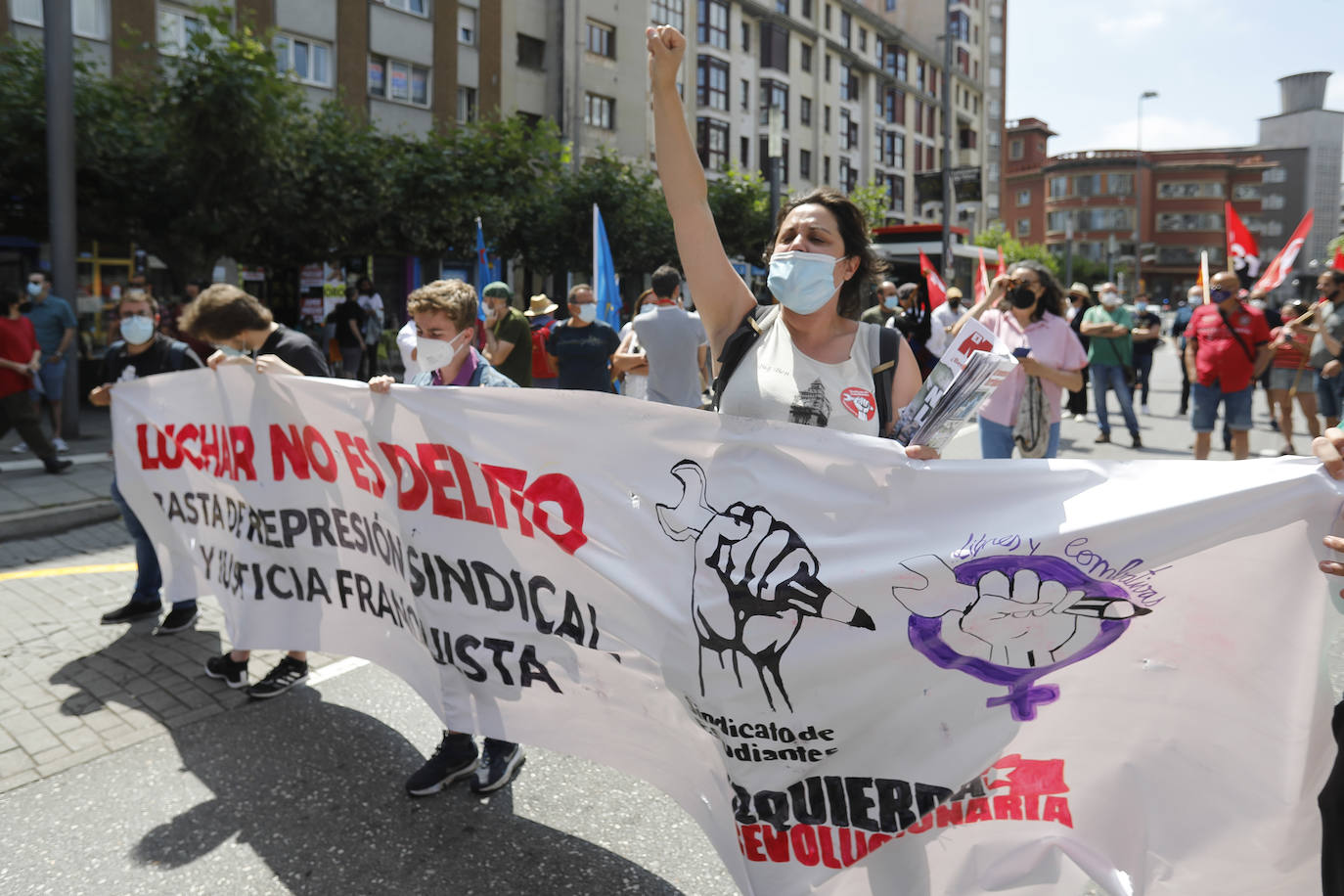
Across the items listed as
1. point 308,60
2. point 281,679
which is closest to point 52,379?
point 281,679

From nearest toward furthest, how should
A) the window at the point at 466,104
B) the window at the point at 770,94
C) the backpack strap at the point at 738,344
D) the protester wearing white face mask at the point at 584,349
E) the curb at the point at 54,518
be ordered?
the backpack strap at the point at 738,344
the curb at the point at 54,518
the protester wearing white face mask at the point at 584,349
the window at the point at 466,104
the window at the point at 770,94

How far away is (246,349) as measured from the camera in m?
4.54

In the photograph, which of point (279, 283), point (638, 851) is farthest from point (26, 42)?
point (638, 851)

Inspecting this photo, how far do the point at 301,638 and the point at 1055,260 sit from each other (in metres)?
81.4

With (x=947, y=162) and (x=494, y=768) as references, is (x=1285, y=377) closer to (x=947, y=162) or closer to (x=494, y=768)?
(x=494, y=768)

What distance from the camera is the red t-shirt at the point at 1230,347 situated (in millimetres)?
9031

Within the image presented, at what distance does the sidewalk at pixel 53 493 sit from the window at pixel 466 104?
833 inches

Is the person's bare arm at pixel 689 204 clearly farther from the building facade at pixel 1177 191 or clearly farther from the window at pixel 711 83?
the building facade at pixel 1177 191

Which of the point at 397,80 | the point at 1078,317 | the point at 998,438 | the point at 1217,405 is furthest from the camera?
the point at 397,80

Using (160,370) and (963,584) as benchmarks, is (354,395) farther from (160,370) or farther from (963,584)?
(963,584)

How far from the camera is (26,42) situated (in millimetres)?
15398

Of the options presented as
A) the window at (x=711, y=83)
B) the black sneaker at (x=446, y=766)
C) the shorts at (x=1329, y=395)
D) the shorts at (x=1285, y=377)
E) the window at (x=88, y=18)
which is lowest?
the black sneaker at (x=446, y=766)

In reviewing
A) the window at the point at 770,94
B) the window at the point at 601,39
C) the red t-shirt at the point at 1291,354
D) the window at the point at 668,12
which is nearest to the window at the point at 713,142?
the window at the point at 770,94

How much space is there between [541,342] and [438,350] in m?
6.43
